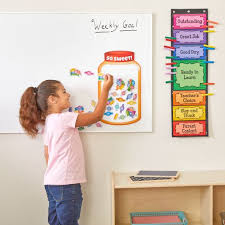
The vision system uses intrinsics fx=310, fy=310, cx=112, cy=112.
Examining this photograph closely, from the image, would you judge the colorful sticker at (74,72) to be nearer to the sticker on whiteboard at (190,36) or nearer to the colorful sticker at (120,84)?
the colorful sticker at (120,84)

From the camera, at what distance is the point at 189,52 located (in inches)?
75.7

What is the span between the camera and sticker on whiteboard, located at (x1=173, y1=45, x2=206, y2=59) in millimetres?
1920

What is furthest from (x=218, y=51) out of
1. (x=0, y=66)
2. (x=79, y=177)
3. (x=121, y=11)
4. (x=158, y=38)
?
(x=0, y=66)

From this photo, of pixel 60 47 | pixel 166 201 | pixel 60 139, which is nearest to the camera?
pixel 60 139

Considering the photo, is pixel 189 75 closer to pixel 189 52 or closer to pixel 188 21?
pixel 189 52

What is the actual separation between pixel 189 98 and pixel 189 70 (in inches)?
6.8

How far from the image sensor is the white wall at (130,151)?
1926 millimetres

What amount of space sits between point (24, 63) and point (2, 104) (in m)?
0.28

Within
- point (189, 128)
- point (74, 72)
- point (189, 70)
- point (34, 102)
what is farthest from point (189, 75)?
point (34, 102)

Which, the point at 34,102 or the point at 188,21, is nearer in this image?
the point at 34,102

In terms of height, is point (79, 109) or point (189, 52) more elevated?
point (189, 52)

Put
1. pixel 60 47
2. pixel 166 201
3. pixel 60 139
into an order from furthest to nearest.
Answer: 1. pixel 166 201
2. pixel 60 47
3. pixel 60 139

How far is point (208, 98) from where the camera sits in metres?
1.95

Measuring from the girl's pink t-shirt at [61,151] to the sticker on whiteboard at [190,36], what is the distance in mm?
794
